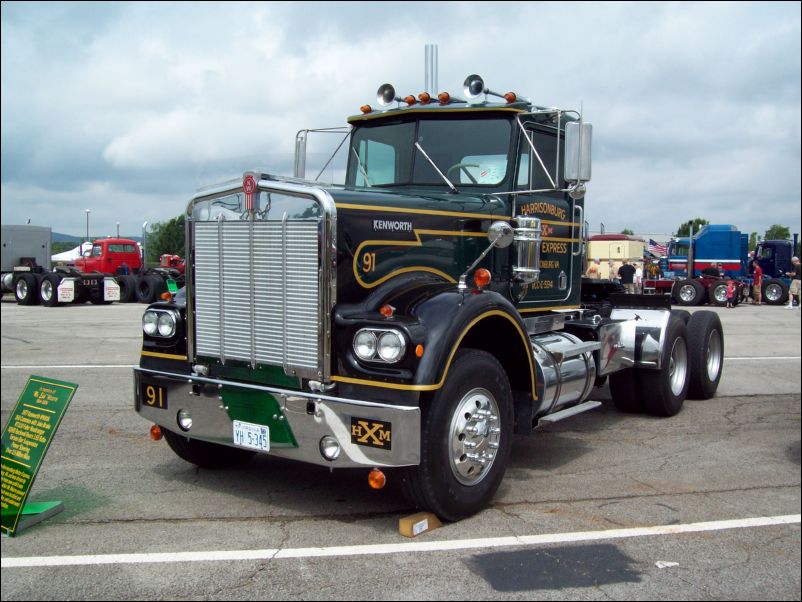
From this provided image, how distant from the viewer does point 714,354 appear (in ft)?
30.0

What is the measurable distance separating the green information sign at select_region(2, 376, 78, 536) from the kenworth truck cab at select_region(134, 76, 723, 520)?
2.71 ft

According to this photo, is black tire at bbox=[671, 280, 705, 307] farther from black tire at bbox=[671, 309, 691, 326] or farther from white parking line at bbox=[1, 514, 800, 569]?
white parking line at bbox=[1, 514, 800, 569]

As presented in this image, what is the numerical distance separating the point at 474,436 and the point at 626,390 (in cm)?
374

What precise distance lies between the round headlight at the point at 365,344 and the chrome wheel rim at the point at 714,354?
5.85m

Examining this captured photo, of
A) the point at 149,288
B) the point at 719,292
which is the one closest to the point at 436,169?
the point at 149,288

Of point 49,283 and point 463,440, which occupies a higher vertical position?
point 49,283

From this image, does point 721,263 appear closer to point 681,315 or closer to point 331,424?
point 681,315

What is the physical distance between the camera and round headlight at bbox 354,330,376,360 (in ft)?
14.6

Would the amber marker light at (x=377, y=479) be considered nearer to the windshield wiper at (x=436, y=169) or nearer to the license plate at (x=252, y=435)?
the license plate at (x=252, y=435)

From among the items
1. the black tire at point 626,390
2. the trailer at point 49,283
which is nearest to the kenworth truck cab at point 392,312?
the black tire at point 626,390

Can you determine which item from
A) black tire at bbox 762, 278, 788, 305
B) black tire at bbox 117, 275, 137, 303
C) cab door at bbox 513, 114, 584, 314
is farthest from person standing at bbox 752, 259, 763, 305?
cab door at bbox 513, 114, 584, 314

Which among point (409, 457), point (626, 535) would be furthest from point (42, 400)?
point (626, 535)

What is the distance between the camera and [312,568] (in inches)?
159

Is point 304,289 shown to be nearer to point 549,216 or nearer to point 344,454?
point 344,454
